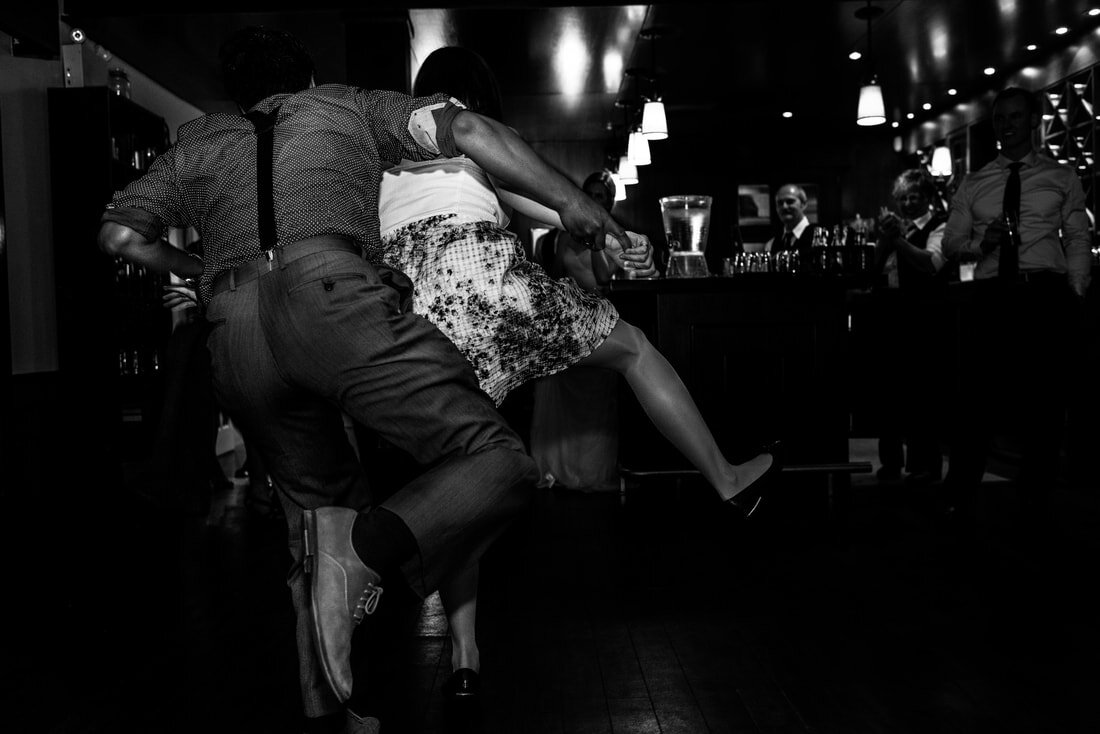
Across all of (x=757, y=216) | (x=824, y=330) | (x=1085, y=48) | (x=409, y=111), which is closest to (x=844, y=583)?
(x=824, y=330)

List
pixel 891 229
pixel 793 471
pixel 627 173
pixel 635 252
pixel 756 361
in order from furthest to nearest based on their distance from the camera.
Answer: pixel 627 173
pixel 891 229
pixel 756 361
pixel 793 471
pixel 635 252

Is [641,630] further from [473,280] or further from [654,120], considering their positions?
[654,120]

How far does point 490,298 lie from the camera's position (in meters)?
2.04

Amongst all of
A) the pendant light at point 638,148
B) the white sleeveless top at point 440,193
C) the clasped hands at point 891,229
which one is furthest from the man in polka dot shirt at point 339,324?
the pendant light at point 638,148

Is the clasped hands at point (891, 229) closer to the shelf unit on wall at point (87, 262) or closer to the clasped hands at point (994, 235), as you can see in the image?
the clasped hands at point (994, 235)

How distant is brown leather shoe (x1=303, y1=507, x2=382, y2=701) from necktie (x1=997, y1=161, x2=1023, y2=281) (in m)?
3.16

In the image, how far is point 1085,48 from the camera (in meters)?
8.37

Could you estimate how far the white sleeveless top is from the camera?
80.9 inches

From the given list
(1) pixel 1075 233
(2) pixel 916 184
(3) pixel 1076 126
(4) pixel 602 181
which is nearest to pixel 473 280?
(1) pixel 1075 233

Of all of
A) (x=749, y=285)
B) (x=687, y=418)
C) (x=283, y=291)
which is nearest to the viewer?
(x=283, y=291)

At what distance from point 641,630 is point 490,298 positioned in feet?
3.23

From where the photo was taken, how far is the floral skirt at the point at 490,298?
6.68 feet

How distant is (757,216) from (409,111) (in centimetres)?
1187

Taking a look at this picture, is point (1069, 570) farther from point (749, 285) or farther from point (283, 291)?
point (283, 291)
